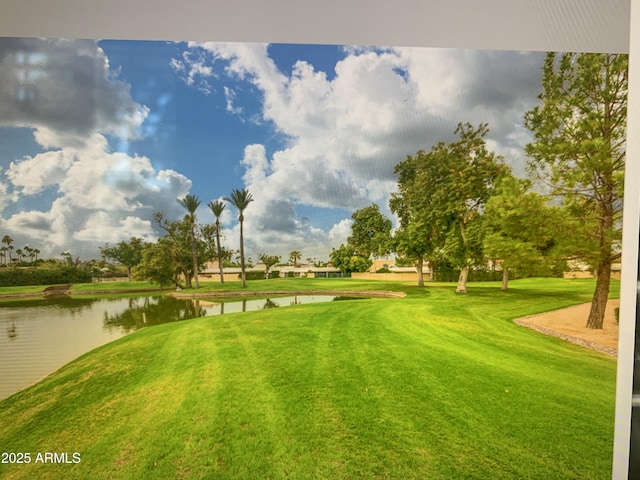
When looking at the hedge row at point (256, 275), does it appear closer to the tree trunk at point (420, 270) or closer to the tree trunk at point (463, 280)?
the tree trunk at point (420, 270)

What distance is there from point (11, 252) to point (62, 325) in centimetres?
50

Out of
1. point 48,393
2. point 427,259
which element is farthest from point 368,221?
point 48,393

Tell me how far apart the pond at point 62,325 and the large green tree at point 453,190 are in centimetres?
148

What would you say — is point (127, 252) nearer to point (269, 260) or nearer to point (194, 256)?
point (194, 256)

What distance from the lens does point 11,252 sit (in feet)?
6.32

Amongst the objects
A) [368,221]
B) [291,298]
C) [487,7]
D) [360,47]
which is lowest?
[291,298]

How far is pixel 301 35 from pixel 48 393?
2507 millimetres

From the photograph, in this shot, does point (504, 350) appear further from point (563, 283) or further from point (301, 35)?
point (301, 35)

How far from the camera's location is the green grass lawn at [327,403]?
1.75 meters

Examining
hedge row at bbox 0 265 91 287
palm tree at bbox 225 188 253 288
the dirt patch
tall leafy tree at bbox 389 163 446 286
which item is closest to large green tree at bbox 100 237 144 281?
hedge row at bbox 0 265 91 287

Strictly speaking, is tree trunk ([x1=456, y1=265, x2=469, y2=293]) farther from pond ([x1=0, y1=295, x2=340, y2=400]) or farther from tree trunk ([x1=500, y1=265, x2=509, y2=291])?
pond ([x1=0, y1=295, x2=340, y2=400])

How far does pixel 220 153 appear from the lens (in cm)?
209

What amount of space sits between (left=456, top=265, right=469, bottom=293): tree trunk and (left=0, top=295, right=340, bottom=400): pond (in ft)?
5.20

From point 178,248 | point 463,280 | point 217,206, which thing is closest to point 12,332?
point 178,248
